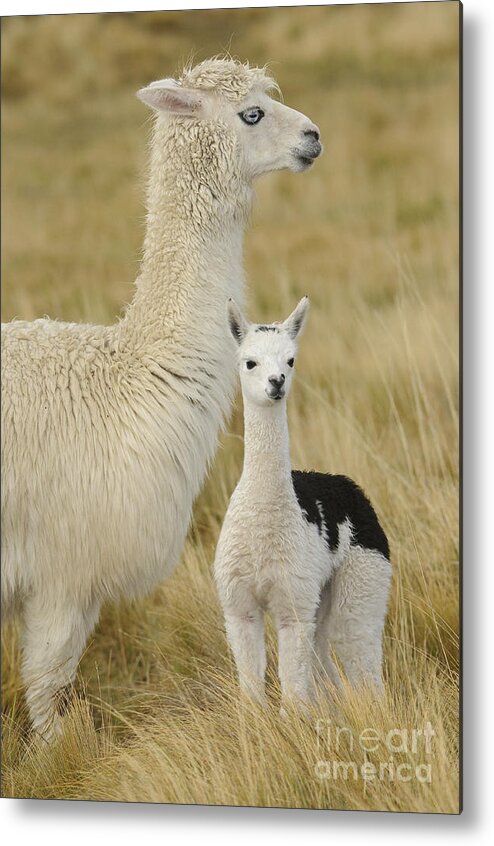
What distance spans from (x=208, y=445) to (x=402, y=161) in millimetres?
1980

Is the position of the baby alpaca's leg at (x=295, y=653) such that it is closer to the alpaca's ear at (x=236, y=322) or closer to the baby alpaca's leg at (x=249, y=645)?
the baby alpaca's leg at (x=249, y=645)

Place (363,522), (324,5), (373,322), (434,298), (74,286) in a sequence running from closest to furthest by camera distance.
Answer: (363,522) → (324,5) → (434,298) → (373,322) → (74,286)

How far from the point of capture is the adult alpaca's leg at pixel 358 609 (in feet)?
12.8

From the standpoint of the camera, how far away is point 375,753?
13.2ft

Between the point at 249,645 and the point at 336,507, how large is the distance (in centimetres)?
48

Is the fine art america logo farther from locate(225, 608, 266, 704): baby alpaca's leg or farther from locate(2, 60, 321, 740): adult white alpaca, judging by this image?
locate(2, 60, 321, 740): adult white alpaca

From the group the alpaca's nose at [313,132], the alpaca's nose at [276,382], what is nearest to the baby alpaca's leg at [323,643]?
the alpaca's nose at [276,382]

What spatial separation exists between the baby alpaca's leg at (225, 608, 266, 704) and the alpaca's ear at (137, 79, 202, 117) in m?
1.52

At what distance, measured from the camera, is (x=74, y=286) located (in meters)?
5.97

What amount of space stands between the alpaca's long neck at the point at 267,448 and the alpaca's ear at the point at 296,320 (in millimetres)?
203

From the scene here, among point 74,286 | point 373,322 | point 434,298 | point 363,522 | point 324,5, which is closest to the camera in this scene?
point 363,522

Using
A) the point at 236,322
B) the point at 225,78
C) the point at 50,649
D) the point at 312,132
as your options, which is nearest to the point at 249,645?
the point at 50,649

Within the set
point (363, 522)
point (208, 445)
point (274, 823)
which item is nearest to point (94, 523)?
point (208, 445)

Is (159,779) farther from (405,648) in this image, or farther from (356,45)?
(356,45)
